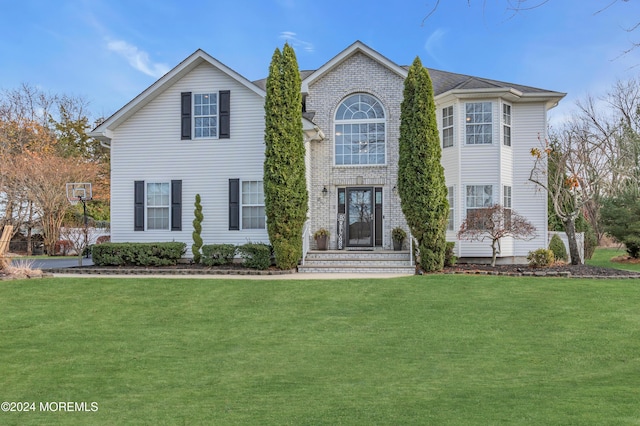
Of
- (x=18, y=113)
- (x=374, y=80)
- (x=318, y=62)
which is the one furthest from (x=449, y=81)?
(x=18, y=113)

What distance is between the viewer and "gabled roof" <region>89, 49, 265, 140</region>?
1554 centimetres

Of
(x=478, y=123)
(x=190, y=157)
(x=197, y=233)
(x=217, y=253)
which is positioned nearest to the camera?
(x=217, y=253)

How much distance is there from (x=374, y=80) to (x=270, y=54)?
13.4 ft

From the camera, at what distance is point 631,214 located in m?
18.3

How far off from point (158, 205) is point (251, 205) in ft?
10.4

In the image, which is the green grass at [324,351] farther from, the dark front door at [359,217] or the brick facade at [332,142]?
the brick facade at [332,142]

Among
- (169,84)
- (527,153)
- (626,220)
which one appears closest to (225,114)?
(169,84)

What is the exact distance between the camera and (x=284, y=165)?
14008 millimetres

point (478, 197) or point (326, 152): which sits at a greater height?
point (326, 152)

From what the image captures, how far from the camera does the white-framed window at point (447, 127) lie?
16.6m

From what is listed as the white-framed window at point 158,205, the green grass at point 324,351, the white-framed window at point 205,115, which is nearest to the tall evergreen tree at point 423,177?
the green grass at point 324,351

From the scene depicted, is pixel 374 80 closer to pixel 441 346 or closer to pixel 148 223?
pixel 148 223

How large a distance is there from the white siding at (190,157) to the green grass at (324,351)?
4.29 m

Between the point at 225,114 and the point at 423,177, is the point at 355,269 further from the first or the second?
the point at 225,114
